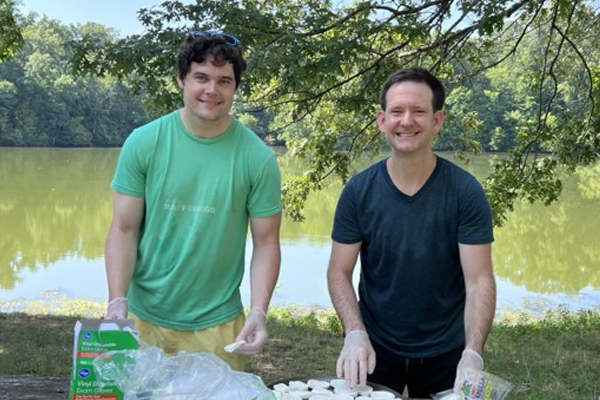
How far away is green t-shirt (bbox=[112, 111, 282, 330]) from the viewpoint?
7.14 ft

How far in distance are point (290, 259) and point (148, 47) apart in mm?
7521

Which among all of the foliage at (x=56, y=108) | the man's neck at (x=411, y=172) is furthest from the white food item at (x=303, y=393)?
the foliage at (x=56, y=108)

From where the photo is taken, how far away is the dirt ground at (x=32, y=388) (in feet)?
9.37

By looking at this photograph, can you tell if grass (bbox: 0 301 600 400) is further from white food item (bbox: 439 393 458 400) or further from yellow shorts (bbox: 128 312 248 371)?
yellow shorts (bbox: 128 312 248 371)

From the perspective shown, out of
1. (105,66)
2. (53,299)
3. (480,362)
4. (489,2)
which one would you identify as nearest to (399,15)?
(489,2)

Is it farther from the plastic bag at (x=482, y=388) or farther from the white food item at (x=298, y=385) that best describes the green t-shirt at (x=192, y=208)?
the plastic bag at (x=482, y=388)

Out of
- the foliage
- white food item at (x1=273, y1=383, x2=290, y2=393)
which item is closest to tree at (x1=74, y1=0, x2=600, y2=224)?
white food item at (x1=273, y1=383, x2=290, y2=393)

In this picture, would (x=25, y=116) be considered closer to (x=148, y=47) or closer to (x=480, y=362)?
(x=148, y=47)

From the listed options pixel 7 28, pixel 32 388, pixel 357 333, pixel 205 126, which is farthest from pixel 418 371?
pixel 7 28

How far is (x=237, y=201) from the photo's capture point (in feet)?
7.22

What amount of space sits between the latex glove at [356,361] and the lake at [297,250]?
7181mm

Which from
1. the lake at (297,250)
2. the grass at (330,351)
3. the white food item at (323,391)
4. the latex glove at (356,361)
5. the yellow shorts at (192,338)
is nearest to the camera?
the white food item at (323,391)

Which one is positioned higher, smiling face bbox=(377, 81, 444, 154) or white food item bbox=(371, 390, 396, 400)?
smiling face bbox=(377, 81, 444, 154)

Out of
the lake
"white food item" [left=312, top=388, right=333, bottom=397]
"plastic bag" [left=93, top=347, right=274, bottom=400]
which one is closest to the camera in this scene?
"plastic bag" [left=93, top=347, right=274, bottom=400]
